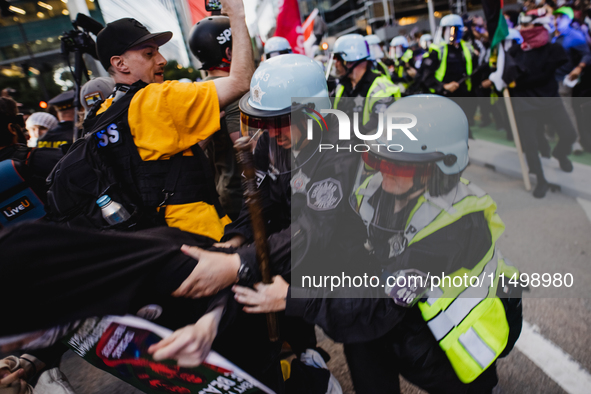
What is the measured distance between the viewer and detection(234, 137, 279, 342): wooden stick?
1.15 m

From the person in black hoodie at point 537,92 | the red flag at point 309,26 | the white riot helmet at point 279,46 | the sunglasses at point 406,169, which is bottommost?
the person in black hoodie at point 537,92

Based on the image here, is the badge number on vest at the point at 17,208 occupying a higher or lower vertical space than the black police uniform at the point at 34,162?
lower

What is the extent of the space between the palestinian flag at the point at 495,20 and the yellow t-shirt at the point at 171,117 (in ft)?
13.7

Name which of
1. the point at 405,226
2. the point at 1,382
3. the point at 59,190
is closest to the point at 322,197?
the point at 405,226

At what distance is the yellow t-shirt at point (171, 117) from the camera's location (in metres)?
1.68

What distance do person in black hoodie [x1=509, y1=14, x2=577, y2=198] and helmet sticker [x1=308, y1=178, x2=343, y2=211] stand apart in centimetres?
394

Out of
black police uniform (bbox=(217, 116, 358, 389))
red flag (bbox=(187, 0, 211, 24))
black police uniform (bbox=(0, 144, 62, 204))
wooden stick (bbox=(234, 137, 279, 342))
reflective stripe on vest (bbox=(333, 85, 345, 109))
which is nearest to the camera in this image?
wooden stick (bbox=(234, 137, 279, 342))

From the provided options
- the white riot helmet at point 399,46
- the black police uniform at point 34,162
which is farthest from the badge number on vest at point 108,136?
the white riot helmet at point 399,46

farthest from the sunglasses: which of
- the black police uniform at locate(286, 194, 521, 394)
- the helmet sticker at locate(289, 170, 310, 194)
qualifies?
the helmet sticker at locate(289, 170, 310, 194)

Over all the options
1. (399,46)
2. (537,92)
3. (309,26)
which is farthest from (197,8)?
(399,46)

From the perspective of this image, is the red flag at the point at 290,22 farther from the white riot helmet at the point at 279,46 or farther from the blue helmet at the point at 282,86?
the blue helmet at the point at 282,86

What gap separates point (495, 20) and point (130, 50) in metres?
4.46

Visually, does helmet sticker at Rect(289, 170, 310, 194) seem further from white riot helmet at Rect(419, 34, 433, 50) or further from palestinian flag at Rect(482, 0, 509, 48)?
white riot helmet at Rect(419, 34, 433, 50)

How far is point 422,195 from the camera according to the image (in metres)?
1.38
